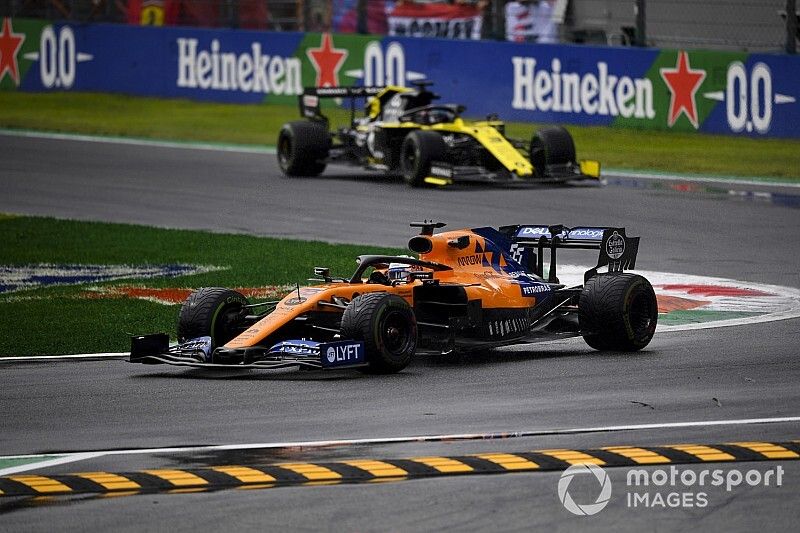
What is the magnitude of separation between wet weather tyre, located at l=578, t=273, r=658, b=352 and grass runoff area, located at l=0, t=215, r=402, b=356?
3.53 metres

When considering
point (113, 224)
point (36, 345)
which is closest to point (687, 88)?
point (113, 224)

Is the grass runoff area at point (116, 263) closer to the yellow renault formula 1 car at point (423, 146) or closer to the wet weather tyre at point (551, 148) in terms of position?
the yellow renault formula 1 car at point (423, 146)

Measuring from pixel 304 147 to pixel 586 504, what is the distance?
1940 cm

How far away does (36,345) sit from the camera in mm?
13117

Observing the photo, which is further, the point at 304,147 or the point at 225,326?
the point at 304,147

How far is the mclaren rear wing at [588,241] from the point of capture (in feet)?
42.9

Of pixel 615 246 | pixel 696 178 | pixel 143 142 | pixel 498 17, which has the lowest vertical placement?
pixel 615 246

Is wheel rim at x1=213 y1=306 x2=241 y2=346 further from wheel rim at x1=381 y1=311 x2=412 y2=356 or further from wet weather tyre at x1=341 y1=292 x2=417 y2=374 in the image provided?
wheel rim at x1=381 y1=311 x2=412 y2=356

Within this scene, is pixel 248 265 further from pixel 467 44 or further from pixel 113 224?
pixel 467 44

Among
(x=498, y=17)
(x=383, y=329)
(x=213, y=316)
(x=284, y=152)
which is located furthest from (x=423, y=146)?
(x=383, y=329)

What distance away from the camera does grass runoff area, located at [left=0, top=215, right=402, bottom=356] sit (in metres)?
13.7

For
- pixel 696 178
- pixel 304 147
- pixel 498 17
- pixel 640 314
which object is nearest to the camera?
pixel 640 314

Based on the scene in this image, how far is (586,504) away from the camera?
789cm

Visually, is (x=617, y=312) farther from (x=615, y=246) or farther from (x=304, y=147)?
(x=304, y=147)
